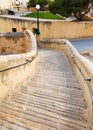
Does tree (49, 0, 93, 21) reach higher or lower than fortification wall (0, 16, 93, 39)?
higher

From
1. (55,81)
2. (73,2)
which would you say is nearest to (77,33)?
(73,2)

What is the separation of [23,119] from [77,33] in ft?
58.2

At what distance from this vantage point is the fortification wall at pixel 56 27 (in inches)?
803

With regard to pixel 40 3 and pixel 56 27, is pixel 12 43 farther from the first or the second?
pixel 40 3

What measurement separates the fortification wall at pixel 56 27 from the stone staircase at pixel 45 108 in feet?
45.0

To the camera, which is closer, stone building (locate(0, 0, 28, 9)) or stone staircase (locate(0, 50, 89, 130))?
stone staircase (locate(0, 50, 89, 130))

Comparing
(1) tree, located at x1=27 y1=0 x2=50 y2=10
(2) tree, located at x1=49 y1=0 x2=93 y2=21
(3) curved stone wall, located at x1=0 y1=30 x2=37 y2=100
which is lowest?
(1) tree, located at x1=27 y1=0 x2=50 y2=10

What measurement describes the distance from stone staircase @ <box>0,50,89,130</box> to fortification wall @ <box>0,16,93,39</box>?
45.0 feet

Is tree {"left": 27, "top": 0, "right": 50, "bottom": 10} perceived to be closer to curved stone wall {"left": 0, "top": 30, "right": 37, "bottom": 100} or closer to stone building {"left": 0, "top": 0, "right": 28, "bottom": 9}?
stone building {"left": 0, "top": 0, "right": 28, "bottom": 9}

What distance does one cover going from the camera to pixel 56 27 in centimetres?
2073

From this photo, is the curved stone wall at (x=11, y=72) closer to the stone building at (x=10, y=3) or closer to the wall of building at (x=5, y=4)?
the wall of building at (x=5, y=4)

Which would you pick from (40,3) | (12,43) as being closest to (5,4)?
(40,3)

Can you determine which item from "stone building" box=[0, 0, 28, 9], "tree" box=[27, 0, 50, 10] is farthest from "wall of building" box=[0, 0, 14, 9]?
"tree" box=[27, 0, 50, 10]

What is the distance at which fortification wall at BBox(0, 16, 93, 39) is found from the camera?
20.4 m
